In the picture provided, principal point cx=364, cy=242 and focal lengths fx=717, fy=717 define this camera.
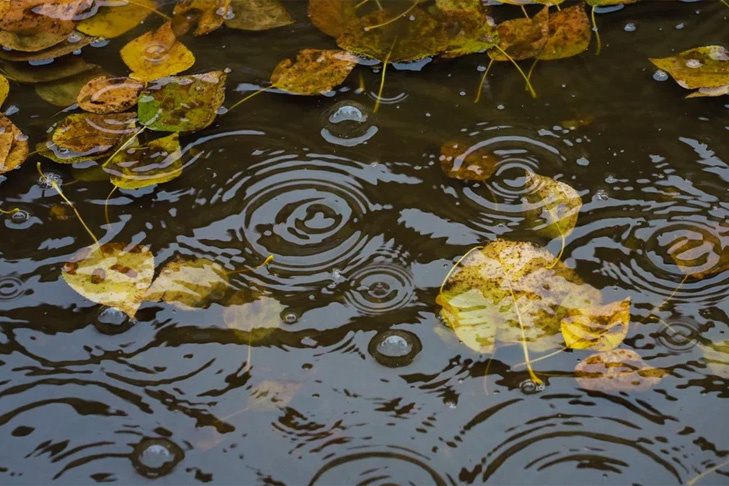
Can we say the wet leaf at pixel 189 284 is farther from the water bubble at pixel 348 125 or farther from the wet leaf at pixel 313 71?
the wet leaf at pixel 313 71

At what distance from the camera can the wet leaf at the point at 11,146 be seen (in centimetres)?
208

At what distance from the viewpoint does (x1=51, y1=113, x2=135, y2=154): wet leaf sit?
82.9 inches

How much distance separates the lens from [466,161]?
6.70 feet

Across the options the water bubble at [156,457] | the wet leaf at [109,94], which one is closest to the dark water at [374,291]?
the water bubble at [156,457]

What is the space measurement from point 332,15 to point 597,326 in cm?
143

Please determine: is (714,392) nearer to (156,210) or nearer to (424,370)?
(424,370)

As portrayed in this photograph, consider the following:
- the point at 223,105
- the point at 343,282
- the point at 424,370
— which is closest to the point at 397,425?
the point at 424,370

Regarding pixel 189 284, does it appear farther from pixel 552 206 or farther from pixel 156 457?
pixel 552 206

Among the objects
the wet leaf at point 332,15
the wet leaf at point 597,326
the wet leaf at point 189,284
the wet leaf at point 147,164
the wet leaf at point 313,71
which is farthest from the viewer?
the wet leaf at point 332,15

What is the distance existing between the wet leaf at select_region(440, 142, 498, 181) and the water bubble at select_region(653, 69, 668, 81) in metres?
0.65

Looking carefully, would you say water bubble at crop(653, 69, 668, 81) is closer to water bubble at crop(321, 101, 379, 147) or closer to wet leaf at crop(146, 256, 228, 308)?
water bubble at crop(321, 101, 379, 147)

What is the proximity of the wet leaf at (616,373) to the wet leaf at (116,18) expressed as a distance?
6.21 feet

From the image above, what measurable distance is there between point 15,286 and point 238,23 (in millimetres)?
1183

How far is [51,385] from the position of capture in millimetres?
1676
